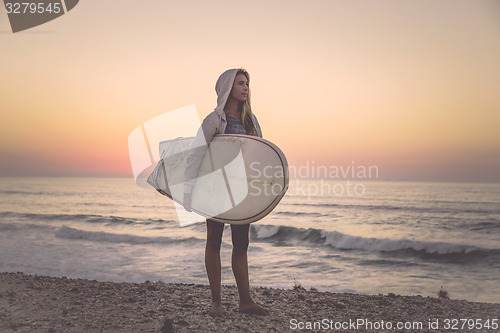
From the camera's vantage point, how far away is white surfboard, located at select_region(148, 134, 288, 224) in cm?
288

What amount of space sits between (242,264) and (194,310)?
648 millimetres

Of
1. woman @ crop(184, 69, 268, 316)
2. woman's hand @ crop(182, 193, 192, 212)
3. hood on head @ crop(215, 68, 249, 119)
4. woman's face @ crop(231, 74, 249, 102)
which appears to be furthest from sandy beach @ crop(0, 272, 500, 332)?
woman's face @ crop(231, 74, 249, 102)

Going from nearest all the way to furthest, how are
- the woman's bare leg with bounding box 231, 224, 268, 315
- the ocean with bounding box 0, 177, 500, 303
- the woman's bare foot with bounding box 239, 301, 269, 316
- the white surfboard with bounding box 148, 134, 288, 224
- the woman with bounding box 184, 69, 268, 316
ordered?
the white surfboard with bounding box 148, 134, 288, 224 < the woman with bounding box 184, 69, 268, 316 < the woman's bare leg with bounding box 231, 224, 268, 315 < the woman's bare foot with bounding box 239, 301, 269, 316 < the ocean with bounding box 0, 177, 500, 303

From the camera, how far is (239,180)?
2959 millimetres

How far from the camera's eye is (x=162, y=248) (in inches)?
438

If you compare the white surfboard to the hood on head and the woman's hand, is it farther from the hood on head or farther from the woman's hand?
the hood on head

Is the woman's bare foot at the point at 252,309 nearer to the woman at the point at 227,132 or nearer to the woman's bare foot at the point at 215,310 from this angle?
the woman at the point at 227,132

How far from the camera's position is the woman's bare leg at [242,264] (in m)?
3.15

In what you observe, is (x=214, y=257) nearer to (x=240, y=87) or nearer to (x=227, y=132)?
(x=227, y=132)

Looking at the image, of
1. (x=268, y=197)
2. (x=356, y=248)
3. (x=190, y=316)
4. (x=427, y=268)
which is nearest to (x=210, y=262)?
(x=190, y=316)

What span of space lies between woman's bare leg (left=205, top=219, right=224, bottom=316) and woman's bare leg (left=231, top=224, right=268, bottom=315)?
133 millimetres

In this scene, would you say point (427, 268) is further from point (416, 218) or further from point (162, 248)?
point (416, 218)

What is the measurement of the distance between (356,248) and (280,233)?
3196 mm

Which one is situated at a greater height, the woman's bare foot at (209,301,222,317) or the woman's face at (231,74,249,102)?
the woman's face at (231,74,249,102)
